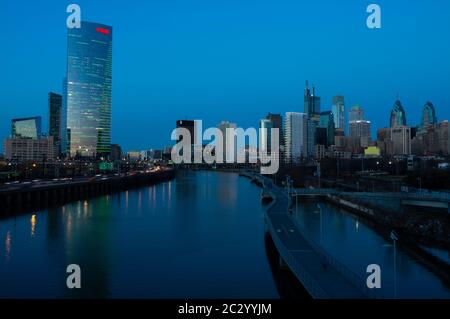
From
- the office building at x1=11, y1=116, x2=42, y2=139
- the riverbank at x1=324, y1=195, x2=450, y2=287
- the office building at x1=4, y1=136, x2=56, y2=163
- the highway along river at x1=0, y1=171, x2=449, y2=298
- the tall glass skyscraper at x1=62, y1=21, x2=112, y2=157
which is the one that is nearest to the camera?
the highway along river at x1=0, y1=171, x2=449, y2=298

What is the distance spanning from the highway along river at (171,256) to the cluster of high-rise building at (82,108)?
266ft

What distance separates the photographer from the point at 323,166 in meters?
61.7

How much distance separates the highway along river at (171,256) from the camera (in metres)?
11.3

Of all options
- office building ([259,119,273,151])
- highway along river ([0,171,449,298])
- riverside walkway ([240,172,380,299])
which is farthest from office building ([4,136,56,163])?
riverside walkway ([240,172,380,299])

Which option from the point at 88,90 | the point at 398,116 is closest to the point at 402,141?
the point at 398,116

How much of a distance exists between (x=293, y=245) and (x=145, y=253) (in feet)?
18.0

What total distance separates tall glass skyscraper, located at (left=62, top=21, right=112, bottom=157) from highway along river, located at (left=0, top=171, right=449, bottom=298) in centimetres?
8364

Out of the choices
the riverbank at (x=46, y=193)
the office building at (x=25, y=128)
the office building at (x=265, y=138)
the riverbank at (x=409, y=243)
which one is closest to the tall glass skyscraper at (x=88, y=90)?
the office building at (x=25, y=128)

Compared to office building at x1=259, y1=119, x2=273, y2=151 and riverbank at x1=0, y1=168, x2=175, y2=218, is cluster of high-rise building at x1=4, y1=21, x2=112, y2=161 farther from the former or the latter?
riverbank at x1=0, y1=168, x2=175, y2=218

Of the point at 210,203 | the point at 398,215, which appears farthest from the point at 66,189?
the point at 398,215

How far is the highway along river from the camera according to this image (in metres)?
11.3

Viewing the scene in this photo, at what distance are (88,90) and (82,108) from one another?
15.9 feet

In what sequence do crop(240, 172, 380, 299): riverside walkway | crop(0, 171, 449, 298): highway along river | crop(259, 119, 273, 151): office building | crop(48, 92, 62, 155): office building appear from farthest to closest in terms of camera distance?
crop(48, 92, 62, 155): office building
crop(259, 119, 273, 151): office building
crop(0, 171, 449, 298): highway along river
crop(240, 172, 380, 299): riverside walkway

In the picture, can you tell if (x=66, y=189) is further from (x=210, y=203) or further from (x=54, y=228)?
(x=54, y=228)
